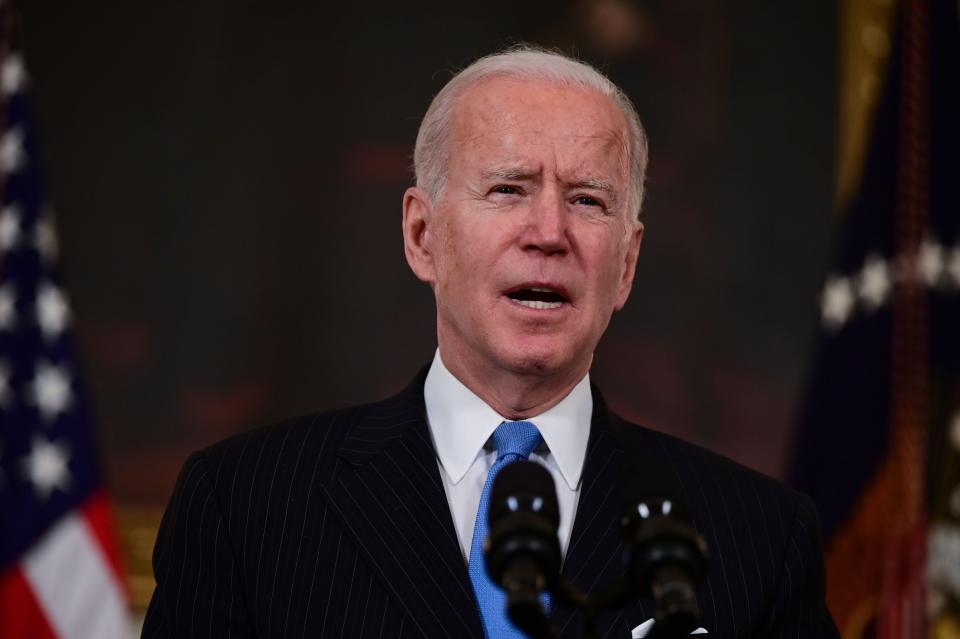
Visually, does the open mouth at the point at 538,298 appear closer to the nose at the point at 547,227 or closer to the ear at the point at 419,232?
the nose at the point at 547,227

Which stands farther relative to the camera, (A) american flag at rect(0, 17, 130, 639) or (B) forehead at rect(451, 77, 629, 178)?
(A) american flag at rect(0, 17, 130, 639)

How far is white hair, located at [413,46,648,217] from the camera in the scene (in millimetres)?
2217

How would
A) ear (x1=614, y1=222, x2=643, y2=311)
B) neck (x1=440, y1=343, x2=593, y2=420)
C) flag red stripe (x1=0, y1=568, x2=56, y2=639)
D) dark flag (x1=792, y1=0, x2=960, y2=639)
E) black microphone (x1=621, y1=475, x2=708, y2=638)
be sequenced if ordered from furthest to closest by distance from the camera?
dark flag (x1=792, y1=0, x2=960, y2=639), flag red stripe (x1=0, y1=568, x2=56, y2=639), ear (x1=614, y1=222, x2=643, y2=311), neck (x1=440, y1=343, x2=593, y2=420), black microphone (x1=621, y1=475, x2=708, y2=638)

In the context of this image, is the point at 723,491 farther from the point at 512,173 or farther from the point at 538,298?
the point at 512,173

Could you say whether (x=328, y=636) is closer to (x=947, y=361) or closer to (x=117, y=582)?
(x=117, y=582)

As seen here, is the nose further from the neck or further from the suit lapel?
the suit lapel

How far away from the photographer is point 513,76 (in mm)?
2209

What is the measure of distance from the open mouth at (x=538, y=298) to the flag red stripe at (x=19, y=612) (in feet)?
9.68

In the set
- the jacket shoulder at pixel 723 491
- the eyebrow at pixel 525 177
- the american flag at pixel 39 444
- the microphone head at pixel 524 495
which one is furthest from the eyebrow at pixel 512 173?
the american flag at pixel 39 444

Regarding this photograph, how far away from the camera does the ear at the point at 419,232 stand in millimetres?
2279

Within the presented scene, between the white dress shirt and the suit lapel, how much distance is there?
39 millimetres

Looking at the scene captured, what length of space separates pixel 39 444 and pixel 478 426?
281 centimetres

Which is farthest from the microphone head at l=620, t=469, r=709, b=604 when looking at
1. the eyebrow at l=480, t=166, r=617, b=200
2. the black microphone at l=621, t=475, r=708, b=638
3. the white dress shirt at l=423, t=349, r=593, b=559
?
the eyebrow at l=480, t=166, r=617, b=200

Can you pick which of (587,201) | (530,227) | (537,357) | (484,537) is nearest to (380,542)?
(484,537)
